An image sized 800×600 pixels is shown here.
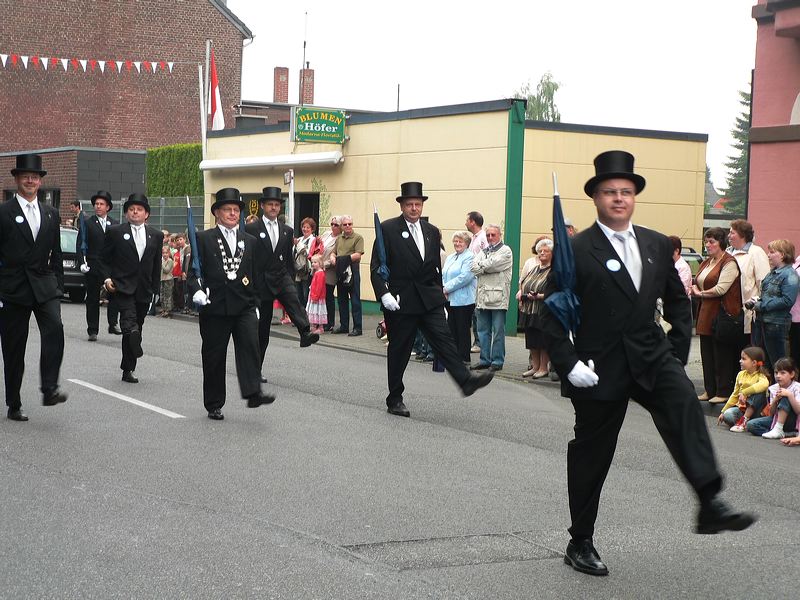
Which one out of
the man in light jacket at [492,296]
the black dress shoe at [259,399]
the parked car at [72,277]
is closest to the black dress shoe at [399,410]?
the black dress shoe at [259,399]

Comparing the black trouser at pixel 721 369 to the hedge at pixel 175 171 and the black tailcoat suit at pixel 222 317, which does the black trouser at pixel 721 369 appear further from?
the hedge at pixel 175 171

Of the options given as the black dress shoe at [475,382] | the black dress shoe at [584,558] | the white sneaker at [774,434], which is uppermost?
the black dress shoe at [475,382]

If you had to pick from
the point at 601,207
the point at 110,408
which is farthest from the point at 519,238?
the point at 601,207

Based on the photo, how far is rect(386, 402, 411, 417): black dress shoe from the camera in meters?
10.7

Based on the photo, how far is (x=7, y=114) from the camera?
4328cm

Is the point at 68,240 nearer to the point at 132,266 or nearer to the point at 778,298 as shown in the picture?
the point at 132,266

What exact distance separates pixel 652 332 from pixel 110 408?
6213mm

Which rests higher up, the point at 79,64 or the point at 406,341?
the point at 79,64

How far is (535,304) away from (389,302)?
11.9ft

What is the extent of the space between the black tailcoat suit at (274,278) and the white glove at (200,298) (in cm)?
180

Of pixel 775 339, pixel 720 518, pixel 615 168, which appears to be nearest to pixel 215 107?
pixel 775 339

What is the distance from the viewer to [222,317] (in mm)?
10211

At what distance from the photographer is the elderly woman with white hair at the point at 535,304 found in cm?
1390

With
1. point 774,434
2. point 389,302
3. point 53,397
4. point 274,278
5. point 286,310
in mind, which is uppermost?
point 274,278
